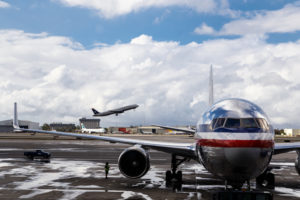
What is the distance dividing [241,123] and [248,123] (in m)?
0.21

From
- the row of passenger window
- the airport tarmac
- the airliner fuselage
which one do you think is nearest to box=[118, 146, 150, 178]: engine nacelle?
the airport tarmac

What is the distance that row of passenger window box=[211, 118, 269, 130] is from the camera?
380 inches

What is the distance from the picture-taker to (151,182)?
65.2ft

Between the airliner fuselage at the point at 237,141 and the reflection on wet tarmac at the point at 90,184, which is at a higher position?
the airliner fuselage at the point at 237,141

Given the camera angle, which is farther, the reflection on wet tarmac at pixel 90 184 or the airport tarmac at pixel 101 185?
the reflection on wet tarmac at pixel 90 184

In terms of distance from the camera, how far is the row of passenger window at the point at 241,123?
9.66m

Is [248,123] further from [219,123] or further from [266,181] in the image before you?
[266,181]

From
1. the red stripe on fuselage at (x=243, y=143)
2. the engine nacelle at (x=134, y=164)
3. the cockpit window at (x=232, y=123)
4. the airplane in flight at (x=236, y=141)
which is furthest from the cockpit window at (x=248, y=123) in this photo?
the engine nacelle at (x=134, y=164)

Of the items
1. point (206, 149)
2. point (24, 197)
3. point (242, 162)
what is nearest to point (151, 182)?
point (24, 197)

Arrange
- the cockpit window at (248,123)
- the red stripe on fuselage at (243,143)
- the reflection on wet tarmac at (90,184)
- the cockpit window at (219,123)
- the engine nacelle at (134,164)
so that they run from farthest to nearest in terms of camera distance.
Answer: the reflection on wet tarmac at (90,184)
the engine nacelle at (134,164)
the cockpit window at (219,123)
the cockpit window at (248,123)
the red stripe on fuselage at (243,143)

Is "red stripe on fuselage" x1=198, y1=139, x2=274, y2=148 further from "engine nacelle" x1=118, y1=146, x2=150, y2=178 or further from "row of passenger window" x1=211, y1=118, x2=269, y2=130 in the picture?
"engine nacelle" x1=118, y1=146, x2=150, y2=178

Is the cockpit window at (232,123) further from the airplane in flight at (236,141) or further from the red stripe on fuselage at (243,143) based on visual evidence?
the red stripe on fuselage at (243,143)

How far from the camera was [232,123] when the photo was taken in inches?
386

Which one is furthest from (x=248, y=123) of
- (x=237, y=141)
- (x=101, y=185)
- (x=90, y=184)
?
(x=90, y=184)
